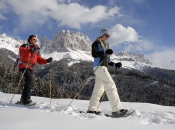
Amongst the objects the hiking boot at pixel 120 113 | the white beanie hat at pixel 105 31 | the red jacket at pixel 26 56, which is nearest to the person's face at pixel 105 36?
the white beanie hat at pixel 105 31

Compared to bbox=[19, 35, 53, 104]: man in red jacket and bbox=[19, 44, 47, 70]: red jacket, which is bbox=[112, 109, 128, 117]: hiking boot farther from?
bbox=[19, 44, 47, 70]: red jacket

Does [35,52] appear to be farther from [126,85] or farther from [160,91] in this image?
[126,85]

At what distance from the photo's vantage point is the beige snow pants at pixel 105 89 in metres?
5.57

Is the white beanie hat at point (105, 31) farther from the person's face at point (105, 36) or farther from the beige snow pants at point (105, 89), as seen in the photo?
the beige snow pants at point (105, 89)

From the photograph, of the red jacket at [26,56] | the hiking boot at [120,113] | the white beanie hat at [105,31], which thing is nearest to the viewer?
the hiking boot at [120,113]

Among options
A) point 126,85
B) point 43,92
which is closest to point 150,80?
point 126,85

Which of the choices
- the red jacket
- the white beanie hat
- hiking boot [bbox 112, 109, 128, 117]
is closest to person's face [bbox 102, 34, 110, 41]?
the white beanie hat

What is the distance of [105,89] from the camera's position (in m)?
5.83

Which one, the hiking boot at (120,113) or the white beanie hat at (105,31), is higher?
the white beanie hat at (105,31)

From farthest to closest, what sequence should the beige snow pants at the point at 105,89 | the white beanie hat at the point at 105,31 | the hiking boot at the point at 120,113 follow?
the white beanie hat at the point at 105,31, the beige snow pants at the point at 105,89, the hiking boot at the point at 120,113

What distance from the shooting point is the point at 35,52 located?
6.98 meters

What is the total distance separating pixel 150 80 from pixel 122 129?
19565 cm

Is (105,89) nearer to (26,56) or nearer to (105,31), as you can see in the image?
(105,31)

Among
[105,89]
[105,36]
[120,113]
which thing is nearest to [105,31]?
[105,36]
